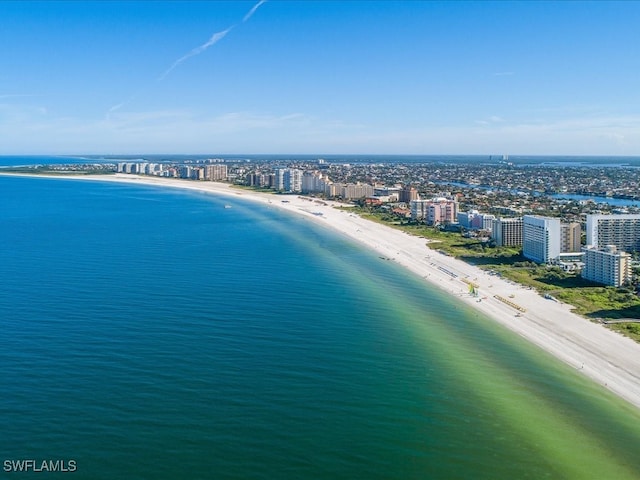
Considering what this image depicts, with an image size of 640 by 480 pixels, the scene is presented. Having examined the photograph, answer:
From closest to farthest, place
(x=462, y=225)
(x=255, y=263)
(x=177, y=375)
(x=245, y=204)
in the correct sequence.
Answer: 1. (x=177, y=375)
2. (x=255, y=263)
3. (x=462, y=225)
4. (x=245, y=204)

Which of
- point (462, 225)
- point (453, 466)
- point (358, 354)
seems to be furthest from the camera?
point (462, 225)

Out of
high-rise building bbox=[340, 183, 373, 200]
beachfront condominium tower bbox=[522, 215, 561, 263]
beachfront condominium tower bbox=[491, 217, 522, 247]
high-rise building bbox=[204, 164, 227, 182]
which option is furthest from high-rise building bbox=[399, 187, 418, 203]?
high-rise building bbox=[204, 164, 227, 182]

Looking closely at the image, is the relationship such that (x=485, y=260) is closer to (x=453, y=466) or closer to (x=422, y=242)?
(x=422, y=242)

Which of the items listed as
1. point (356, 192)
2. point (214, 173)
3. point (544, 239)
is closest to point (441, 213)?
point (544, 239)

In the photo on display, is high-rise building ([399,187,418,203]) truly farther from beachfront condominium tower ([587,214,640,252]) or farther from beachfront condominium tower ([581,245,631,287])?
beachfront condominium tower ([581,245,631,287])

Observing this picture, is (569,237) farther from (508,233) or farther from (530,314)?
(530,314)

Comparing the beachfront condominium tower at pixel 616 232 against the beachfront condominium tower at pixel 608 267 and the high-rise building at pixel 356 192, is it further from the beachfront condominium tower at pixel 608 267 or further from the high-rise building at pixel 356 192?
the high-rise building at pixel 356 192

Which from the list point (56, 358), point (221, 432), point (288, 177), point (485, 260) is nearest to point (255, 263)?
point (485, 260)
